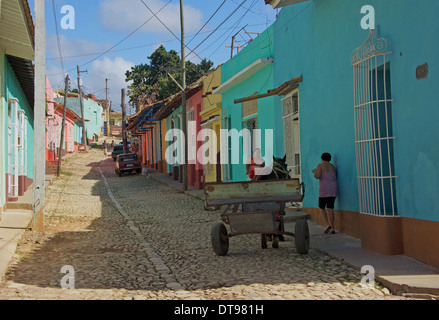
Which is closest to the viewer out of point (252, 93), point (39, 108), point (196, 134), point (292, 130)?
point (39, 108)

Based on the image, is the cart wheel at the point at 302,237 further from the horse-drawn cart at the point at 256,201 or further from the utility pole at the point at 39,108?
the utility pole at the point at 39,108

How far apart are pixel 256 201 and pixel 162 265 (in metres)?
1.53

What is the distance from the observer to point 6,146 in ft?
39.7

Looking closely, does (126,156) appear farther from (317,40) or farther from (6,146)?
(317,40)

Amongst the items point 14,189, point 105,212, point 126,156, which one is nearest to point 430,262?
point 105,212

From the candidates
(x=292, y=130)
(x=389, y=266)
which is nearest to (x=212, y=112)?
(x=292, y=130)

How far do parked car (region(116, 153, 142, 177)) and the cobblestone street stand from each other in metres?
16.4

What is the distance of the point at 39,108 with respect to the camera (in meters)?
9.02

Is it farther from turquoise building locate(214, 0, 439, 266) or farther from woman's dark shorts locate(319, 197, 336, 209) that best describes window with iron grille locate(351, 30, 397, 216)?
woman's dark shorts locate(319, 197, 336, 209)

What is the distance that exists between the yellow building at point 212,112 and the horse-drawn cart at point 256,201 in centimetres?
981

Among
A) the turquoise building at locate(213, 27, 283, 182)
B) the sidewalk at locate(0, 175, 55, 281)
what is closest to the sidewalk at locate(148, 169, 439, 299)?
the sidewalk at locate(0, 175, 55, 281)

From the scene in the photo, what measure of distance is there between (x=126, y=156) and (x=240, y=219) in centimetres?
2343

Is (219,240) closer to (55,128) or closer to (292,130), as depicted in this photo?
(292,130)

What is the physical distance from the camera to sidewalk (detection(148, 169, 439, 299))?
192 inches
